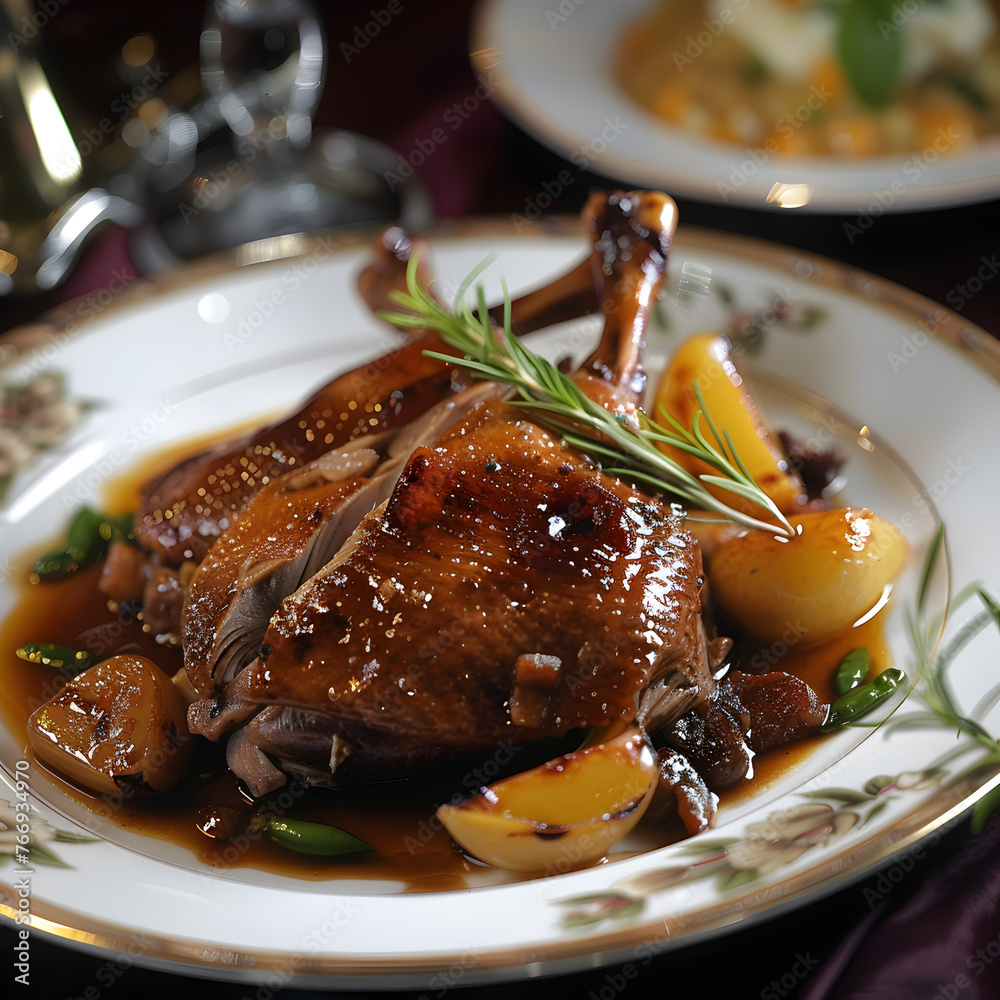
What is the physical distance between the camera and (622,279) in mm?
A: 2139

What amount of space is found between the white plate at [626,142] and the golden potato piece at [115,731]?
6.15ft

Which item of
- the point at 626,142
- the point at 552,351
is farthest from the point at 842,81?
the point at 552,351

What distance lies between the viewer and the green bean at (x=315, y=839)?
1.58 meters

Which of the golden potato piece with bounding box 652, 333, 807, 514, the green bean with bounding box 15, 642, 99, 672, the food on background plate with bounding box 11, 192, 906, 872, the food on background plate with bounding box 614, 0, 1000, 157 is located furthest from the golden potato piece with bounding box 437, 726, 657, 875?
the food on background plate with bounding box 614, 0, 1000, 157

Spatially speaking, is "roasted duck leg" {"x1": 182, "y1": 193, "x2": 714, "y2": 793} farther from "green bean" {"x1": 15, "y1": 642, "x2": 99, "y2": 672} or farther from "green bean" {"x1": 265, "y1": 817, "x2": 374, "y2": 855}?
"green bean" {"x1": 15, "y1": 642, "x2": 99, "y2": 672}

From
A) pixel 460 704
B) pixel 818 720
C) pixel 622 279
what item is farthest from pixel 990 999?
pixel 622 279

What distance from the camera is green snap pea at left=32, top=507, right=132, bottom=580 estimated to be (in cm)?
223

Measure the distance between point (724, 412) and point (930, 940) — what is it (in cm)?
108

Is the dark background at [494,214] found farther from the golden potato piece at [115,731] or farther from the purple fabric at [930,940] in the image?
the golden potato piece at [115,731]

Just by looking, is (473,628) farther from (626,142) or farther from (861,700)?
(626,142)

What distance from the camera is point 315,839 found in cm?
159

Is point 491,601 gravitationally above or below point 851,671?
above

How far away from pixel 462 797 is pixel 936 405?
4.17 feet

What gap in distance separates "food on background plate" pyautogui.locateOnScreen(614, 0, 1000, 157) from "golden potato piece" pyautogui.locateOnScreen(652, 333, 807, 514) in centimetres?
120
